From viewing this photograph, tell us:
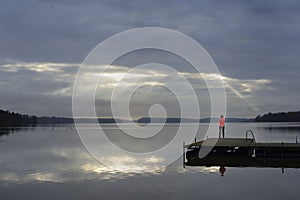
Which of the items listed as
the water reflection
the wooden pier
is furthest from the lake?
the wooden pier

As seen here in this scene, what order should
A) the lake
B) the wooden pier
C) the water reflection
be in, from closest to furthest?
the lake → the water reflection → the wooden pier

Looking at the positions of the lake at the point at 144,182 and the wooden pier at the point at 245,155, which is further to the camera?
the wooden pier at the point at 245,155

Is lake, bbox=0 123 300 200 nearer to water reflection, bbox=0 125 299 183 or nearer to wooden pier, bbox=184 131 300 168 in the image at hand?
water reflection, bbox=0 125 299 183

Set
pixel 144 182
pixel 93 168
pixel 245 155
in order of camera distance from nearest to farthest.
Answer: pixel 144 182 < pixel 93 168 < pixel 245 155

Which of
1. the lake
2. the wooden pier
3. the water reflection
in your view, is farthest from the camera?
the wooden pier

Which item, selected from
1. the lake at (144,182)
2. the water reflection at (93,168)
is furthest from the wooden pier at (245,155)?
the lake at (144,182)

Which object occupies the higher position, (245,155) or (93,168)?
(245,155)

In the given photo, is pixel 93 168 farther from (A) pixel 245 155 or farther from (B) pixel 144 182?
(A) pixel 245 155

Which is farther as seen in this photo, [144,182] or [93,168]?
[93,168]

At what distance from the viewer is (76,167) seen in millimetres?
28875

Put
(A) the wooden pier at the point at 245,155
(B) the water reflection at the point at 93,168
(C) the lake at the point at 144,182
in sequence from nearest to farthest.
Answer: (C) the lake at the point at 144,182, (B) the water reflection at the point at 93,168, (A) the wooden pier at the point at 245,155

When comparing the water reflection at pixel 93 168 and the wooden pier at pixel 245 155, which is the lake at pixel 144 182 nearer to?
the water reflection at pixel 93 168

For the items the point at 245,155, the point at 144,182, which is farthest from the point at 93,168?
the point at 245,155

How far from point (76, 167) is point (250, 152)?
15.7 metres
